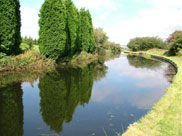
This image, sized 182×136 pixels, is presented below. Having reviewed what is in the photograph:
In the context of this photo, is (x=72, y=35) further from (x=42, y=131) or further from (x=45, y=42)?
(x=42, y=131)

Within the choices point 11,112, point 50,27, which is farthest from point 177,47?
point 11,112

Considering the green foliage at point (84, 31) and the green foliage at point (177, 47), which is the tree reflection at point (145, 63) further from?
the green foliage at point (84, 31)

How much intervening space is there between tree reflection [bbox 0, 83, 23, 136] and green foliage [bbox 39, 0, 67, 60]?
901 cm

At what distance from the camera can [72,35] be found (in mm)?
20781

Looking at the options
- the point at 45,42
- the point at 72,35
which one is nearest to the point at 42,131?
the point at 45,42

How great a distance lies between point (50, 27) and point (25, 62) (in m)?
4.91

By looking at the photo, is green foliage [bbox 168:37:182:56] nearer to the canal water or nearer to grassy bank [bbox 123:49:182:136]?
the canal water

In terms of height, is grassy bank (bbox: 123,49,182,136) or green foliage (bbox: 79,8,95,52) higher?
green foliage (bbox: 79,8,95,52)

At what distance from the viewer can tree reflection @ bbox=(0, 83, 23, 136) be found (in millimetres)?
4064

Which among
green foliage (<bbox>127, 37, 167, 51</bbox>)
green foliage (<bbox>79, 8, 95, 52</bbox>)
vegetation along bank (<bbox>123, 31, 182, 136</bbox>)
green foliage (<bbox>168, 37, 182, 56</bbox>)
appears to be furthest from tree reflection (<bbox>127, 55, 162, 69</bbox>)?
green foliage (<bbox>127, 37, 167, 51</bbox>)

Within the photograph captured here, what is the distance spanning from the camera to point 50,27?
1612 centimetres

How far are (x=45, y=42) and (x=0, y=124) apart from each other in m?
12.7

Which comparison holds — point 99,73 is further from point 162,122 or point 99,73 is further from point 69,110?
point 162,122

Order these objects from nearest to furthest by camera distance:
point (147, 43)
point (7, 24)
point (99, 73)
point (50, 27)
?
point (7, 24), point (99, 73), point (50, 27), point (147, 43)
